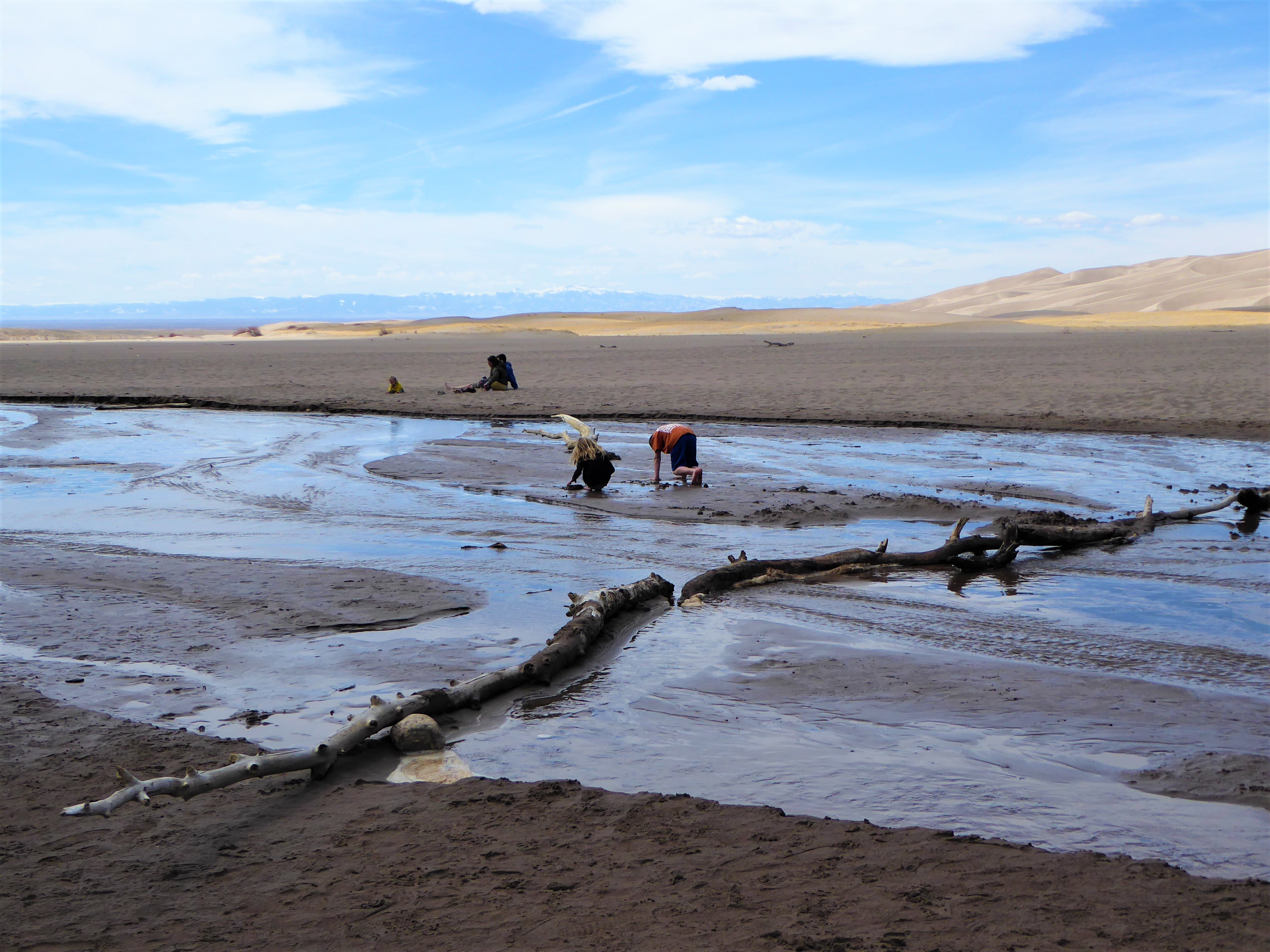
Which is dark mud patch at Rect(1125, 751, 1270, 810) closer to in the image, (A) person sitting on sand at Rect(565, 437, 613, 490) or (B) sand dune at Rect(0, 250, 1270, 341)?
(A) person sitting on sand at Rect(565, 437, 613, 490)

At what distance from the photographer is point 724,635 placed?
275 inches

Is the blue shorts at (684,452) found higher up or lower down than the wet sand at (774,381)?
lower down

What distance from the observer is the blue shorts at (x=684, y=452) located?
13016 mm

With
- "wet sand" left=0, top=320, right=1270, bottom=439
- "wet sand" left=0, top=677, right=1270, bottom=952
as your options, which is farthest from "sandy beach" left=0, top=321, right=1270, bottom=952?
"wet sand" left=0, top=320, right=1270, bottom=439

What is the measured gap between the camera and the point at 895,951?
3295mm

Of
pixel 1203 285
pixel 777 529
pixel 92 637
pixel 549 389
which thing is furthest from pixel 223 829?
pixel 1203 285

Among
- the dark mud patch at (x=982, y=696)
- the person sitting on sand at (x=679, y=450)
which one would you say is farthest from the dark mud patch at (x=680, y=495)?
the dark mud patch at (x=982, y=696)

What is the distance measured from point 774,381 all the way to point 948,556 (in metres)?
20.9

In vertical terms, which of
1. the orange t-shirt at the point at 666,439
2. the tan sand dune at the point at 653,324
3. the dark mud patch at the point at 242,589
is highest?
the tan sand dune at the point at 653,324

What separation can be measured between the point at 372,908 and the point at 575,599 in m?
3.48

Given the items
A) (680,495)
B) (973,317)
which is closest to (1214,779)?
(680,495)

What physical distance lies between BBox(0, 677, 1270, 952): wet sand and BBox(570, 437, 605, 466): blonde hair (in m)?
8.08

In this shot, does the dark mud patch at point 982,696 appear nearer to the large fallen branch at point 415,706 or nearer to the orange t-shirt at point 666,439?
the large fallen branch at point 415,706

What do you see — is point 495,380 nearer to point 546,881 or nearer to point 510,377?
point 510,377
